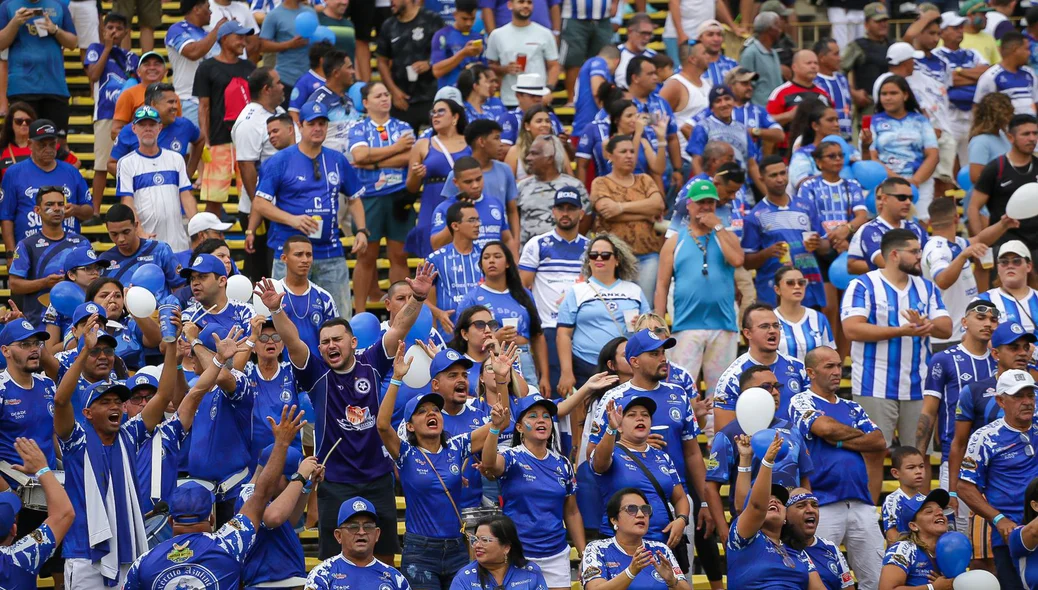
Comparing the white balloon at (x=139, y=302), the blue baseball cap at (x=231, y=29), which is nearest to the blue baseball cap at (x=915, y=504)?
the white balloon at (x=139, y=302)

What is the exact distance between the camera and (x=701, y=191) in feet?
37.8

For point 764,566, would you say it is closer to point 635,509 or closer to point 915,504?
point 635,509

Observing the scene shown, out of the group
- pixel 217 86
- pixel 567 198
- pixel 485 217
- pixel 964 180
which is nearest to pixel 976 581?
pixel 567 198

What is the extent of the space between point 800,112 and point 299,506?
659 centimetres

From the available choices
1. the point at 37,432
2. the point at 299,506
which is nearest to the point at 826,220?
the point at 299,506

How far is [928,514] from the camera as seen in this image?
9555mm

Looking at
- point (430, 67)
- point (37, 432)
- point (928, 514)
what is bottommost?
point (928, 514)

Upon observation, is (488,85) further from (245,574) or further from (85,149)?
(245,574)

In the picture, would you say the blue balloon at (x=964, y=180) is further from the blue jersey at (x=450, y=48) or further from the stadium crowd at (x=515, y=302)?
the blue jersey at (x=450, y=48)

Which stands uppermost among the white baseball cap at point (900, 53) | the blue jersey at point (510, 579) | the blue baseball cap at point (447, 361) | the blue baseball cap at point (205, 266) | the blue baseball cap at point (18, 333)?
the white baseball cap at point (900, 53)

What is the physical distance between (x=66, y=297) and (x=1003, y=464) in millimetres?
6396

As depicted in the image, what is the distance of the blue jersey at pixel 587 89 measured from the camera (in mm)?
14094

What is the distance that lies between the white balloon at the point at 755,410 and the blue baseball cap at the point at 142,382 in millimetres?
3609

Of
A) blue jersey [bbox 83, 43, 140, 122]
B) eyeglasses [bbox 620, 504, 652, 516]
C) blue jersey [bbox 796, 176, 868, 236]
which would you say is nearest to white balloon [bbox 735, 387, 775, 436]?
eyeglasses [bbox 620, 504, 652, 516]
